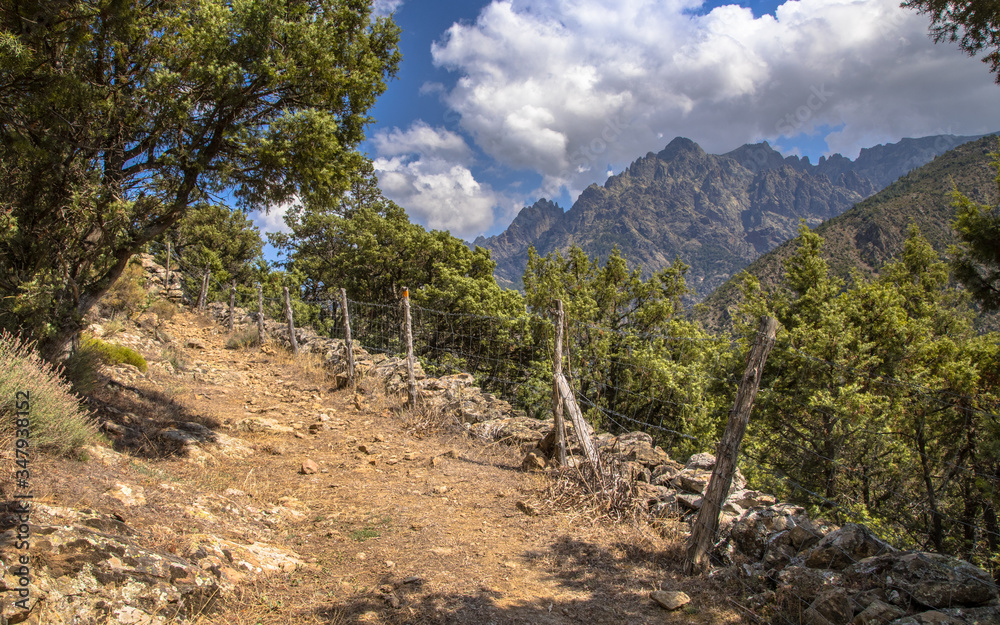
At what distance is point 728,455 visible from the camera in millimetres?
3867

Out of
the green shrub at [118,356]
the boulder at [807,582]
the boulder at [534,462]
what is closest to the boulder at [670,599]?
the boulder at [807,582]

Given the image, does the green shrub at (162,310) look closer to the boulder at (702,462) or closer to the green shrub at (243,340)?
the green shrub at (243,340)

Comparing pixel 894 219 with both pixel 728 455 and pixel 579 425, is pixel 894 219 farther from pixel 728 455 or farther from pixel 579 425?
pixel 728 455

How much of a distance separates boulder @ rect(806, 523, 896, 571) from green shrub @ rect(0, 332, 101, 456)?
598 centimetres

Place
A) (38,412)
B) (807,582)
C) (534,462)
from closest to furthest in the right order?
1. (807,582)
2. (38,412)
3. (534,462)

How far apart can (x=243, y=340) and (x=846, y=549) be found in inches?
583

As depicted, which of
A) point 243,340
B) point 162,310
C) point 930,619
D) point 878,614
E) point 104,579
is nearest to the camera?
point 104,579

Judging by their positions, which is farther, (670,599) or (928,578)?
(670,599)

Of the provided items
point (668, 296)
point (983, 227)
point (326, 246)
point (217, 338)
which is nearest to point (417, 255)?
point (326, 246)

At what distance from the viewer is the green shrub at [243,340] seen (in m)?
13.6

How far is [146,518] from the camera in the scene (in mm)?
3311

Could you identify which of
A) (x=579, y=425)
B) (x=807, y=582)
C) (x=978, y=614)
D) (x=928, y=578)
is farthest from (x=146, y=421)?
(x=978, y=614)

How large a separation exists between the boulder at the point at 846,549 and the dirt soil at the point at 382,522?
2.39ft

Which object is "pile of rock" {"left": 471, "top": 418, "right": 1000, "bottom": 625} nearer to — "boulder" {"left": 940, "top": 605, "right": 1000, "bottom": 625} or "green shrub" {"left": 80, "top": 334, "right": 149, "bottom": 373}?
"boulder" {"left": 940, "top": 605, "right": 1000, "bottom": 625}
